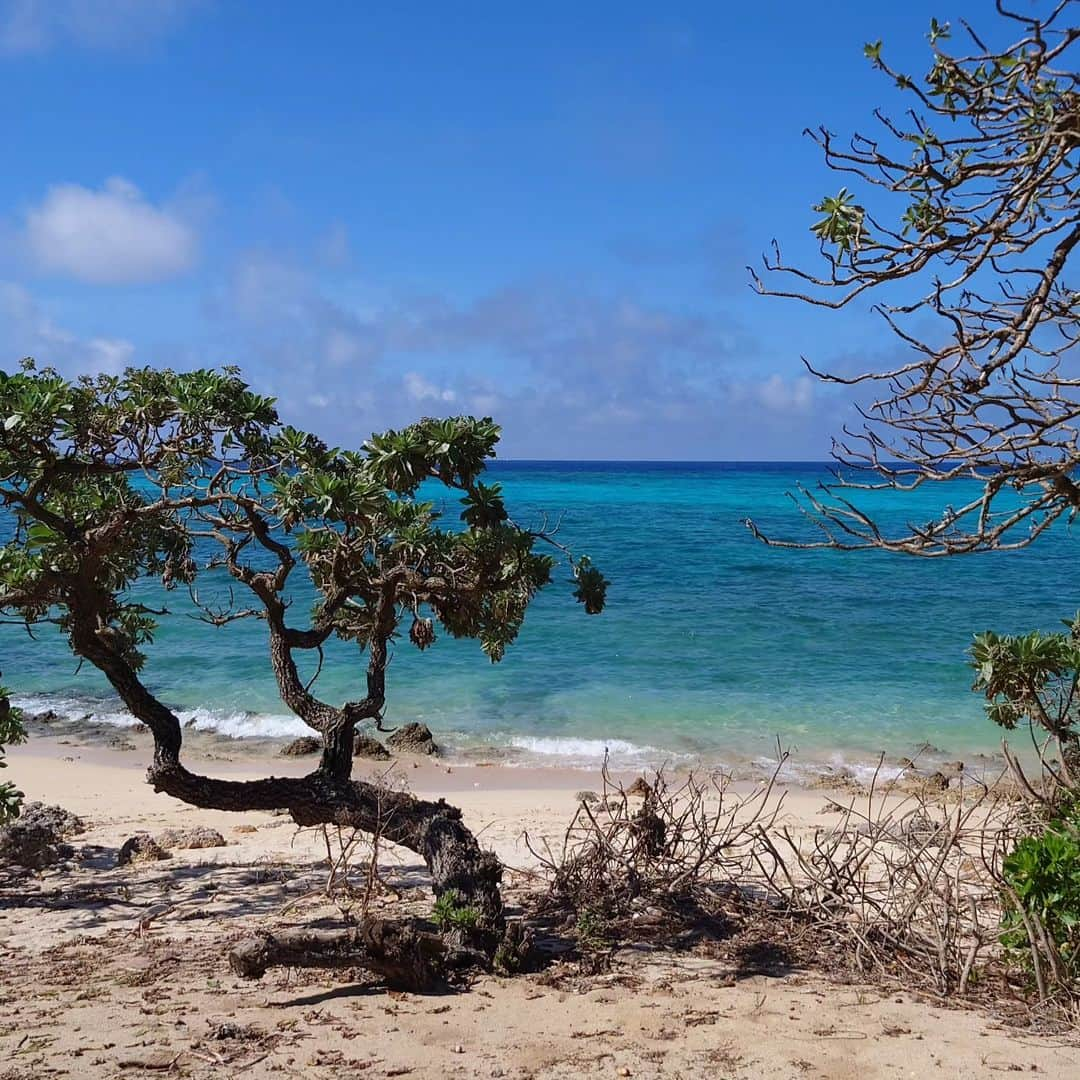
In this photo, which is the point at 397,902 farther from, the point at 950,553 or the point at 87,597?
the point at 950,553

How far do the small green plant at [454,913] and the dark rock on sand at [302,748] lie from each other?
→ 834 centimetres

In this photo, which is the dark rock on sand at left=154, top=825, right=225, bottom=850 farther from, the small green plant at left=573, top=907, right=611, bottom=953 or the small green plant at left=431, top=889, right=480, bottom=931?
the small green plant at left=573, top=907, right=611, bottom=953

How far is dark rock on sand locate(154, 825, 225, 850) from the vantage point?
376 inches

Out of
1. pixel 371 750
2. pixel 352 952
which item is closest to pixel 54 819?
pixel 371 750

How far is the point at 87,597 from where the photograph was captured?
733cm

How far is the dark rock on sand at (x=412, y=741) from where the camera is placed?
571 inches

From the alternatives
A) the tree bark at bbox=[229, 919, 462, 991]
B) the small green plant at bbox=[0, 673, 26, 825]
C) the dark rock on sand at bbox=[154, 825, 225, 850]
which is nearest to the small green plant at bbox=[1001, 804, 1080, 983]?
the tree bark at bbox=[229, 919, 462, 991]

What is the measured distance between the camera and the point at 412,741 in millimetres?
14602

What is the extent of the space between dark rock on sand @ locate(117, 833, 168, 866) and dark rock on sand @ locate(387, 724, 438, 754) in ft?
17.7

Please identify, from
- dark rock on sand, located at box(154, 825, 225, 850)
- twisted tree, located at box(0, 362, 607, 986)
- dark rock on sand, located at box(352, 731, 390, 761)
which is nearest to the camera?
twisted tree, located at box(0, 362, 607, 986)

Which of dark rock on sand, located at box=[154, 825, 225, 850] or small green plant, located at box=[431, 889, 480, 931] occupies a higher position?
small green plant, located at box=[431, 889, 480, 931]

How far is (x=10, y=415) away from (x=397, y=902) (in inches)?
170

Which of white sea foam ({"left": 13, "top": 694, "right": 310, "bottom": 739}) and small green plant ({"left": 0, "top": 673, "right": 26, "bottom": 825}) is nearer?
small green plant ({"left": 0, "top": 673, "right": 26, "bottom": 825})

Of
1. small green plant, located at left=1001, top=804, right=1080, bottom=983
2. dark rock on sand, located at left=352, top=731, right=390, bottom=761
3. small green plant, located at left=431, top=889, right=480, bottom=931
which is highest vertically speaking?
small green plant, located at left=1001, top=804, right=1080, bottom=983
